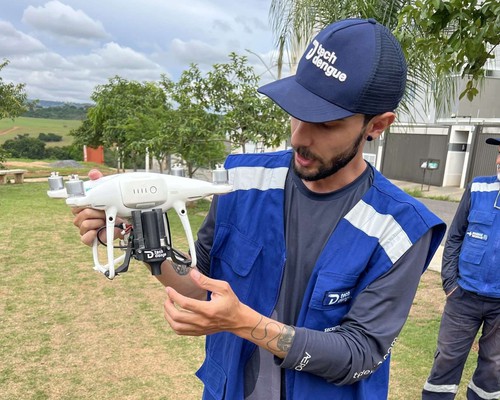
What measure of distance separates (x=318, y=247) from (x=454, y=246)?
2.60m

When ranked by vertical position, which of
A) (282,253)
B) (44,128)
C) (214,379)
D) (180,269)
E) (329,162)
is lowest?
(44,128)

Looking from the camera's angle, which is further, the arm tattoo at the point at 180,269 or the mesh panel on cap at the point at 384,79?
the arm tattoo at the point at 180,269

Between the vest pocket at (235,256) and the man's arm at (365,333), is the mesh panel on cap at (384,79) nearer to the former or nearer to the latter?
the man's arm at (365,333)

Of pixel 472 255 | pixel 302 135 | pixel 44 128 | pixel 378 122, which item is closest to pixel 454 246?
pixel 472 255

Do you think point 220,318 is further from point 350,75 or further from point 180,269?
point 350,75

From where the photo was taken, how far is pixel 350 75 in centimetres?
132

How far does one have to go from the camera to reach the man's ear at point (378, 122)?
4.67 feet

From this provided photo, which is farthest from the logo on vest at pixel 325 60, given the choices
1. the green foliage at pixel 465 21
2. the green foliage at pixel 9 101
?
the green foliage at pixel 9 101

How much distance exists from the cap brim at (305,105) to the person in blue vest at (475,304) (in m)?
2.53

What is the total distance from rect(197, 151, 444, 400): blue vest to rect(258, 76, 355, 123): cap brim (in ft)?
0.98

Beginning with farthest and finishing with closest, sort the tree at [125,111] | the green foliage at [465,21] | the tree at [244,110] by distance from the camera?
the tree at [125,111]
the tree at [244,110]
the green foliage at [465,21]

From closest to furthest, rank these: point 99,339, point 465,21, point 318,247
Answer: point 318,247
point 465,21
point 99,339

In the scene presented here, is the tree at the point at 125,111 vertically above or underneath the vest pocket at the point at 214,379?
above

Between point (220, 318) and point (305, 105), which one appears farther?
point (305, 105)
